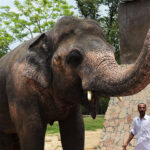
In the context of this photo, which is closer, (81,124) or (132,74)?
(132,74)

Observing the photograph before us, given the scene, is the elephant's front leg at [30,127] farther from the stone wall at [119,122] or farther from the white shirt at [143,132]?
the stone wall at [119,122]

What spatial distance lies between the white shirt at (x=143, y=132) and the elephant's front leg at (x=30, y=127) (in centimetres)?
199

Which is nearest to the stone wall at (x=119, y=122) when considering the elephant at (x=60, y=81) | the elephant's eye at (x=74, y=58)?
the elephant at (x=60, y=81)

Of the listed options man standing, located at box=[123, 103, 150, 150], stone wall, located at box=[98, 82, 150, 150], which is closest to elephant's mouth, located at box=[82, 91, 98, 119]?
man standing, located at box=[123, 103, 150, 150]

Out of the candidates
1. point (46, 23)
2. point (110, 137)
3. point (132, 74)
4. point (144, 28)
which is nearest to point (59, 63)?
point (132, 74)

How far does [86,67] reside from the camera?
7.22 feet

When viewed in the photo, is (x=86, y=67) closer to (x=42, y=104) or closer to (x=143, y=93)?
(x=42, y=104)

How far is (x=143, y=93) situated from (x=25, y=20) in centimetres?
1300

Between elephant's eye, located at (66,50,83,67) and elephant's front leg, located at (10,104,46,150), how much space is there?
0.57 meters

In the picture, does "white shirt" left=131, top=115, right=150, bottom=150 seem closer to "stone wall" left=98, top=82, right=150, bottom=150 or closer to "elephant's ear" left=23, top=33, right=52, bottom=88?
"stone wall" left=98, top=82, right=150, bottom=150

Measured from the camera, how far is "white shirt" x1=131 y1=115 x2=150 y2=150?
4.14 m

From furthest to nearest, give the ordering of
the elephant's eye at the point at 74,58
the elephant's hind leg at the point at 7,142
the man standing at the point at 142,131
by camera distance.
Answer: the man standing at the point at 142,131
the elephant's hind leg at the point at 7,142
the elephant's eye at the point at 74,58

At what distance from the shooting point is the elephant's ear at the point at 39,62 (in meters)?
2.51

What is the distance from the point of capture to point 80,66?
7.41ft
